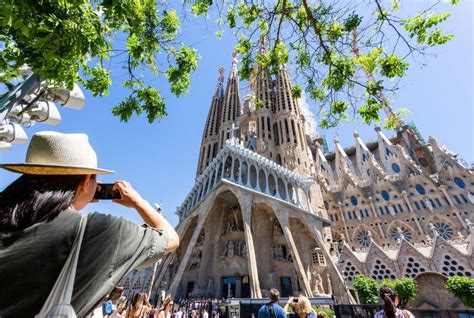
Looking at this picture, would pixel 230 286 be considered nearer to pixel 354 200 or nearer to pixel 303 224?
pixel 303 224

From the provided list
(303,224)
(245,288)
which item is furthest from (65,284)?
(303,224)

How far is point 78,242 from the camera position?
766 millimetres

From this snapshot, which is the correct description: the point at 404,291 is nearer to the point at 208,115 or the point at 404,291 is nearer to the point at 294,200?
the point at 294,200

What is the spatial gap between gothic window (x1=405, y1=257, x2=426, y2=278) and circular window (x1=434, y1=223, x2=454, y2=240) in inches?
239

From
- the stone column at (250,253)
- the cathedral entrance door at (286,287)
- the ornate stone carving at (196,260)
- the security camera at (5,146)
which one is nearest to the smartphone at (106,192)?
the security camera at (5,146)

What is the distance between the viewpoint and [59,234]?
759 millimetres

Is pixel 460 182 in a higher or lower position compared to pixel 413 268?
higher

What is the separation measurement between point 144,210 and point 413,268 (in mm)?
21382

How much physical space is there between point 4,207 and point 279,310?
3454 millimetres

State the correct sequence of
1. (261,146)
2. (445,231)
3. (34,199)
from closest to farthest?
(34,199), (445,231), (261,146)

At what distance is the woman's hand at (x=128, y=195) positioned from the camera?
1114 mm

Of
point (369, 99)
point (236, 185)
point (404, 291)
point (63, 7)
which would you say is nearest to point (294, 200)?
point (236, 185)

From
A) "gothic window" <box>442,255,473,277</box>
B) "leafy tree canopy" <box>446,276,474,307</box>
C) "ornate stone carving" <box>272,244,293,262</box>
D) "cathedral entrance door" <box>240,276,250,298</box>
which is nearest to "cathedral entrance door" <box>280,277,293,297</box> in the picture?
"ornate stone carving" <box>272,244,293,262</box>

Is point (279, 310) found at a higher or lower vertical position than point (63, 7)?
lower
